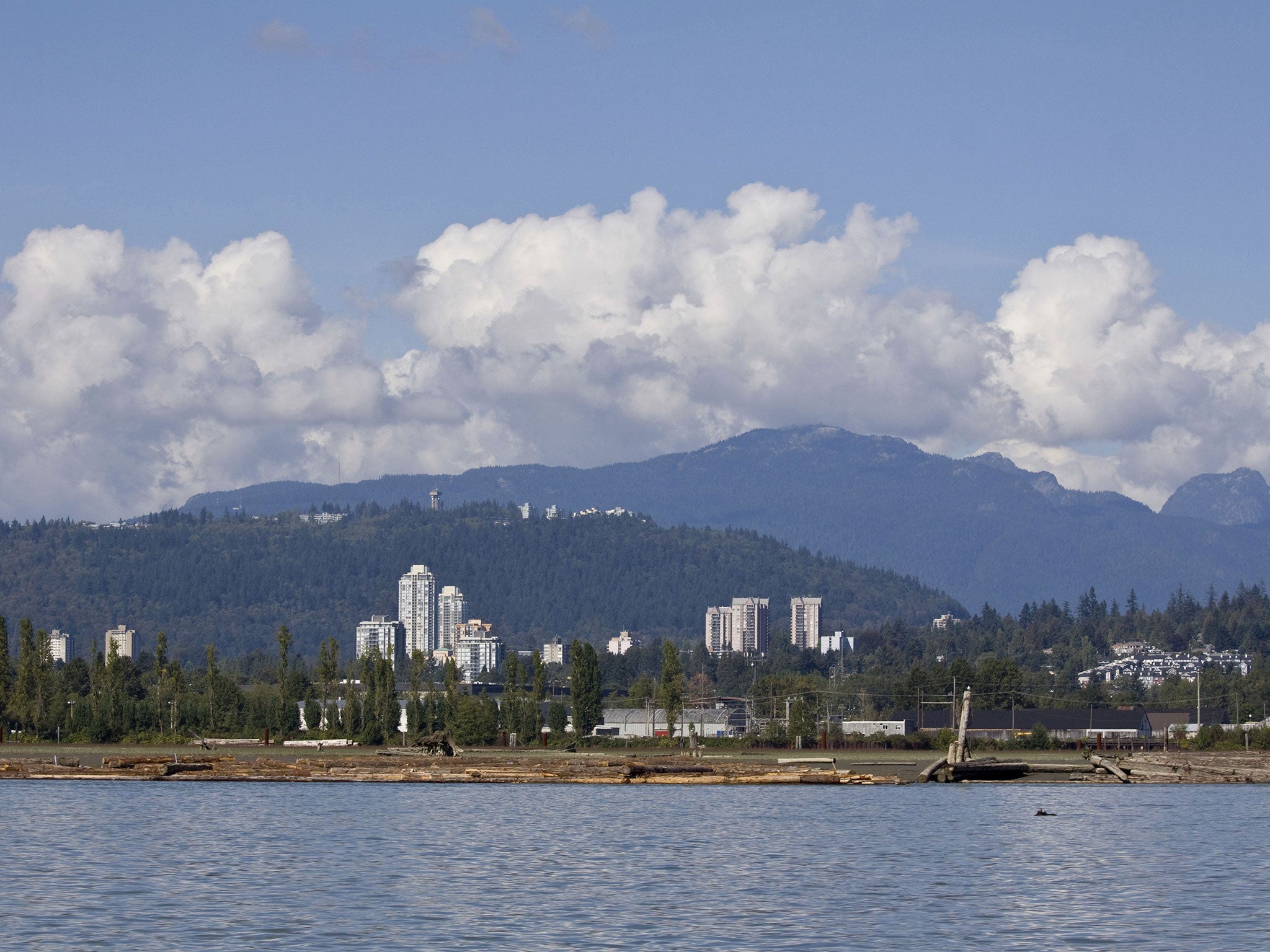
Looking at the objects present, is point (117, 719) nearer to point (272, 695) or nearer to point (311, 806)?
point (272, 695)

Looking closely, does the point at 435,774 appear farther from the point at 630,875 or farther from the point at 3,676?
the point at 3,676

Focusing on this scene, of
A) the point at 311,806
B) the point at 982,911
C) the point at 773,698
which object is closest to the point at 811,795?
the point at 311,806

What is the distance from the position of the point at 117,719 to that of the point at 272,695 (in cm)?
3693

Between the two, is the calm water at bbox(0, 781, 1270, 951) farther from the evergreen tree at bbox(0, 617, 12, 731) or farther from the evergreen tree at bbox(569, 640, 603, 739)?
the evergreen tree at bbox(569, 640, 603, 739)

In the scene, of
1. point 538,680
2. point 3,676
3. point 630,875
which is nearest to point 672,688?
point 538,680

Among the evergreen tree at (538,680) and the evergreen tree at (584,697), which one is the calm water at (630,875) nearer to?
the evergreen tree at (538,680)

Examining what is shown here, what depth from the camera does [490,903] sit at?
44.8m

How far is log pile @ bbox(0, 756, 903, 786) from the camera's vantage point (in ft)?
321

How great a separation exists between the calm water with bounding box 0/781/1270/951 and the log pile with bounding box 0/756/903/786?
1174 centimetres

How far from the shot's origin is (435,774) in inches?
3907

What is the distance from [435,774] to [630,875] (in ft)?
164

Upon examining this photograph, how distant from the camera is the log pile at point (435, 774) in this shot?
97875 millimetres

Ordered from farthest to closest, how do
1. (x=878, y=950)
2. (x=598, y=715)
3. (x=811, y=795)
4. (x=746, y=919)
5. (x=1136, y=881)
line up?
(x=598, y=715), (x=811, y=795), (x=1136, y=881), (x=746, y=919), (x=878, y=950)

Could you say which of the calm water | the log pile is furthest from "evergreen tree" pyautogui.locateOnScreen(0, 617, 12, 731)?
the calm water
